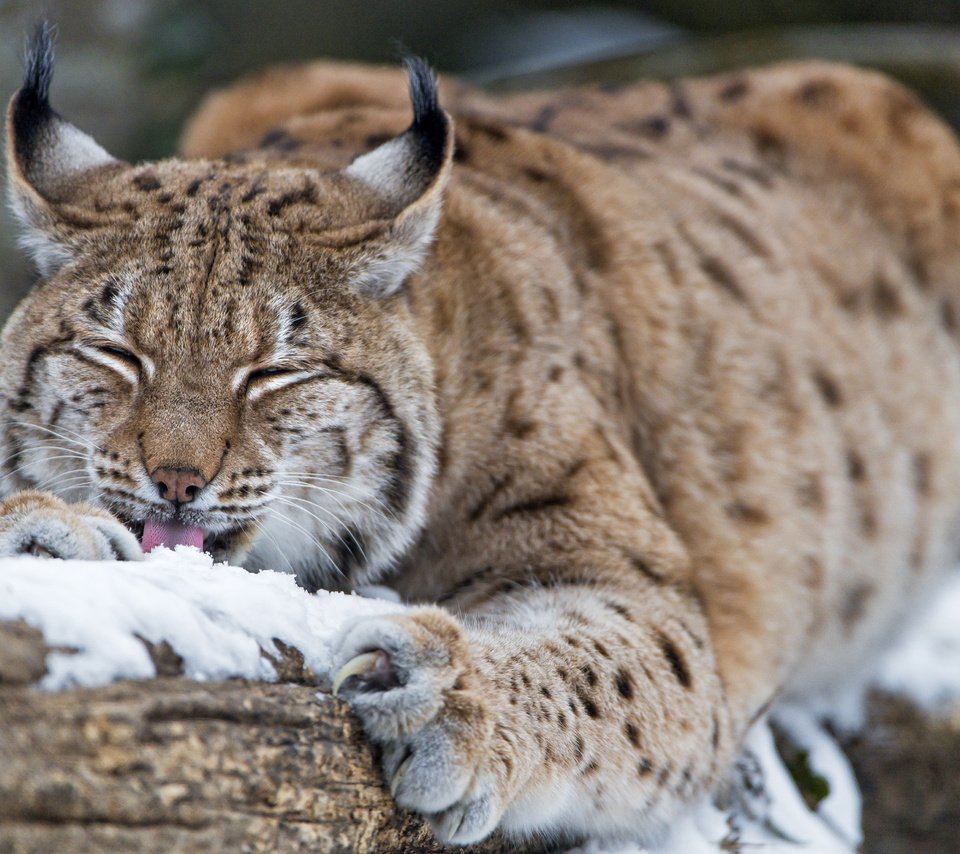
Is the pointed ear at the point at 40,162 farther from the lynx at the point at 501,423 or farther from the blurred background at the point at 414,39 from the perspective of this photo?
the blurred background at the point at 414,39

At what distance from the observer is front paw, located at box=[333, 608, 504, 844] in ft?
8.52

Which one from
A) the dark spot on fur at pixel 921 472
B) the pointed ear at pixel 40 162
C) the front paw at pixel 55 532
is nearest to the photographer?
the front paw at pixel 55 532

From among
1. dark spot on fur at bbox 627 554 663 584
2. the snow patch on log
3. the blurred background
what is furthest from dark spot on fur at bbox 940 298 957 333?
the blurred background

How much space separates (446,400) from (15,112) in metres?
1.31

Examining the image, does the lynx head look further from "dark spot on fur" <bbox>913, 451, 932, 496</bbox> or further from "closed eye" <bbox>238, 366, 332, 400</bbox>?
"dark spot on fur" <bbox>913, 451, 932, 496</bbox>

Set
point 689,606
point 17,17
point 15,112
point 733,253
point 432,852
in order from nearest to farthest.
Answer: point 432,852, point 15,112, point 689,606, point 733,253, point 17,17

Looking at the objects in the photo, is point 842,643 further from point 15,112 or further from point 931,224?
point 15,112

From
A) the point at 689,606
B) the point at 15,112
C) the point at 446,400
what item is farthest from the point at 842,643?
the point at 15,112

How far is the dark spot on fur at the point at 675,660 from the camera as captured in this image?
11.6ft

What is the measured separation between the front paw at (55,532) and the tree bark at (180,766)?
417 mm

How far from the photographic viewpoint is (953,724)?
502 cm

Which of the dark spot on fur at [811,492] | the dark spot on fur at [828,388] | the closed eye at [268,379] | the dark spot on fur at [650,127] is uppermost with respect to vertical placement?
the closed eye at [268,379]

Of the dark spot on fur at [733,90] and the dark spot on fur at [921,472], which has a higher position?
the dark spot on fur at [733,90]

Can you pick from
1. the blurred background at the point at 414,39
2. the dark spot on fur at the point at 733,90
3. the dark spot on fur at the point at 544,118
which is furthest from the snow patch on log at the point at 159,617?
the blurred background at the point at 414,39
